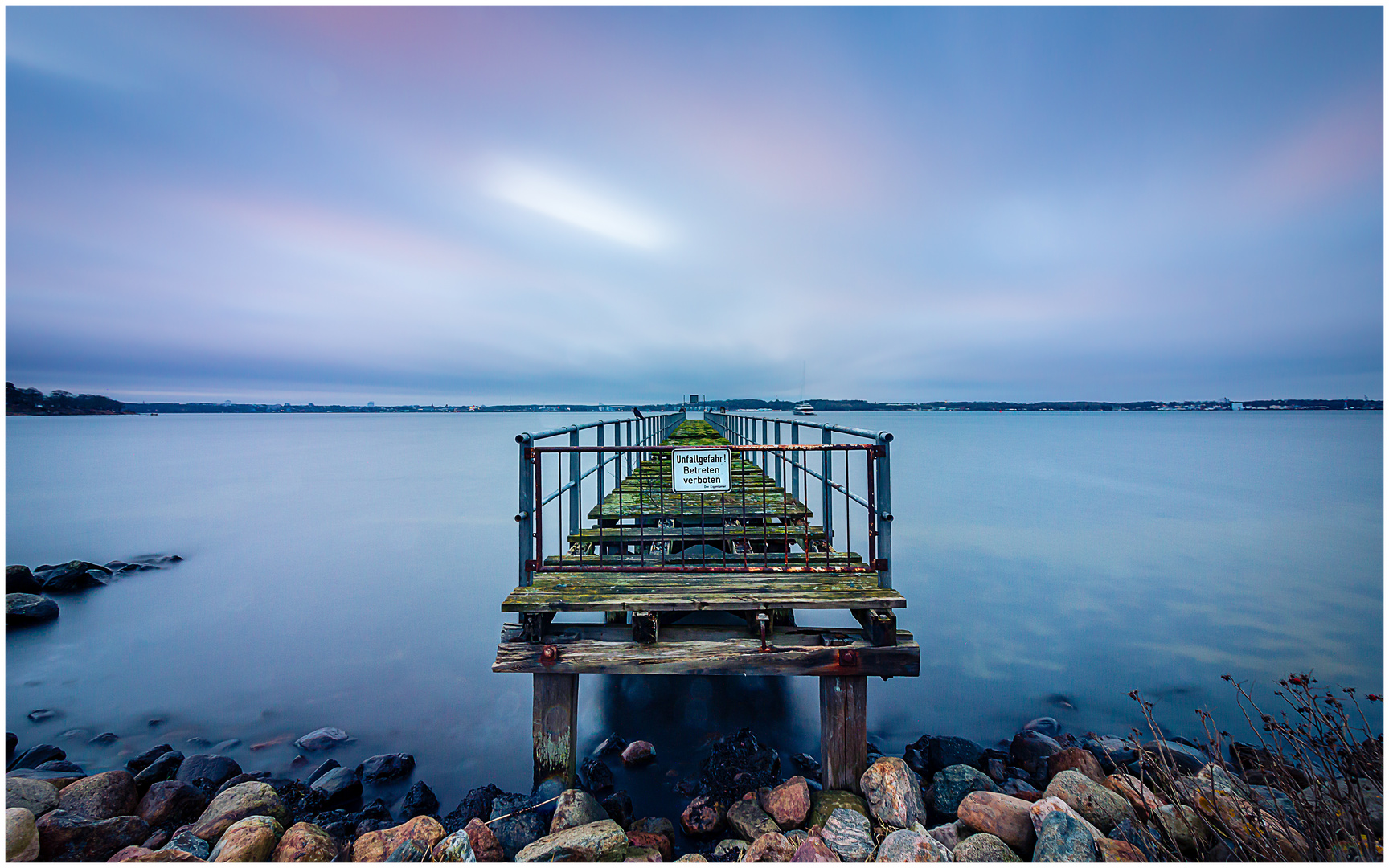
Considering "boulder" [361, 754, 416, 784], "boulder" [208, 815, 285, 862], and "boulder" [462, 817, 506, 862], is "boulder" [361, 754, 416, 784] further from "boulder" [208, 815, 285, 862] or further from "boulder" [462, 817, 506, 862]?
"boulder" [462, 817, 506, 862]

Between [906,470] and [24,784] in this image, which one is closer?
[24,784]

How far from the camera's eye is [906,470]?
1177 inches

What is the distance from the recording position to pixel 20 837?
3.80 metres

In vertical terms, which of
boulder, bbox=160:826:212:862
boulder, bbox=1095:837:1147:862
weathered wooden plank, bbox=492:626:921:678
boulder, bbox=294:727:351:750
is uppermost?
weathered wooden plank, bbox=492:626:921:678

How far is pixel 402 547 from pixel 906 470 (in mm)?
23718

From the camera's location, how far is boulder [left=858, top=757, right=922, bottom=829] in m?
3.97

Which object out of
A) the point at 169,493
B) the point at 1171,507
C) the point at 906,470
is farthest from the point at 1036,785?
the point at 169,493

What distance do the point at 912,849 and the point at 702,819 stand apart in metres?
1.46

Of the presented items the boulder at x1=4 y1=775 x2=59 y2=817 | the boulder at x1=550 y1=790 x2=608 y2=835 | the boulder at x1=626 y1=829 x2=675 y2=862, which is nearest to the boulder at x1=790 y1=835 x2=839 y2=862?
the boulder at x1=626 y1=829 x2=675 y2=862

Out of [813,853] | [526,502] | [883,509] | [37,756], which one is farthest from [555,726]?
[37,756]

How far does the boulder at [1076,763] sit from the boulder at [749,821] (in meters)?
2.40

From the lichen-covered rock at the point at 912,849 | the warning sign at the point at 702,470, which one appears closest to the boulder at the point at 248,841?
the warning sign at the point at 702,470

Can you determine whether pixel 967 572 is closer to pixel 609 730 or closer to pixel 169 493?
pixel 609 730

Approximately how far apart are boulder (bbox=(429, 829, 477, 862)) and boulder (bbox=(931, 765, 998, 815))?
335 centimetres
